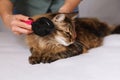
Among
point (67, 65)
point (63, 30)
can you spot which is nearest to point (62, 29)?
point (63, 30)

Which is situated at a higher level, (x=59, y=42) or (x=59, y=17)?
(x=59, y=17)

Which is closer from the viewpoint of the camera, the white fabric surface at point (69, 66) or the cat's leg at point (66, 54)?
the white fabric surface at point (69, 66)

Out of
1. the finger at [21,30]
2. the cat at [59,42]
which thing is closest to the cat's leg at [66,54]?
the cat at [59,42]

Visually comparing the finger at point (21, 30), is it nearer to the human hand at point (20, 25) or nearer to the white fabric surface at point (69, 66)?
the human hand at point (20, 25)

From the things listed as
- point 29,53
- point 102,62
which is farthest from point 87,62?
point 29,53

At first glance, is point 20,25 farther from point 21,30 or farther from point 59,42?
point 59,42

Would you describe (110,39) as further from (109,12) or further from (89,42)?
(109,12)

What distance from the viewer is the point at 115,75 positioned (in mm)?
931

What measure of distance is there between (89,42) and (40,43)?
24 cm

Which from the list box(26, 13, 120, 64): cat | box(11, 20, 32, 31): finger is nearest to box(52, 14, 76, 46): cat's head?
box(26, 13, 120, 64): cat

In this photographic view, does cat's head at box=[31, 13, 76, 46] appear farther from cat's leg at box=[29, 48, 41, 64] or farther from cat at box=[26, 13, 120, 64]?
cat's leg at box=[29, 48, 41, 64]

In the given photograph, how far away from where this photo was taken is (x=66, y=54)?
42.8 inches

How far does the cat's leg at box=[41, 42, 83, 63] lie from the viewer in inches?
41.8

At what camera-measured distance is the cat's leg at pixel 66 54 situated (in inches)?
41.8
